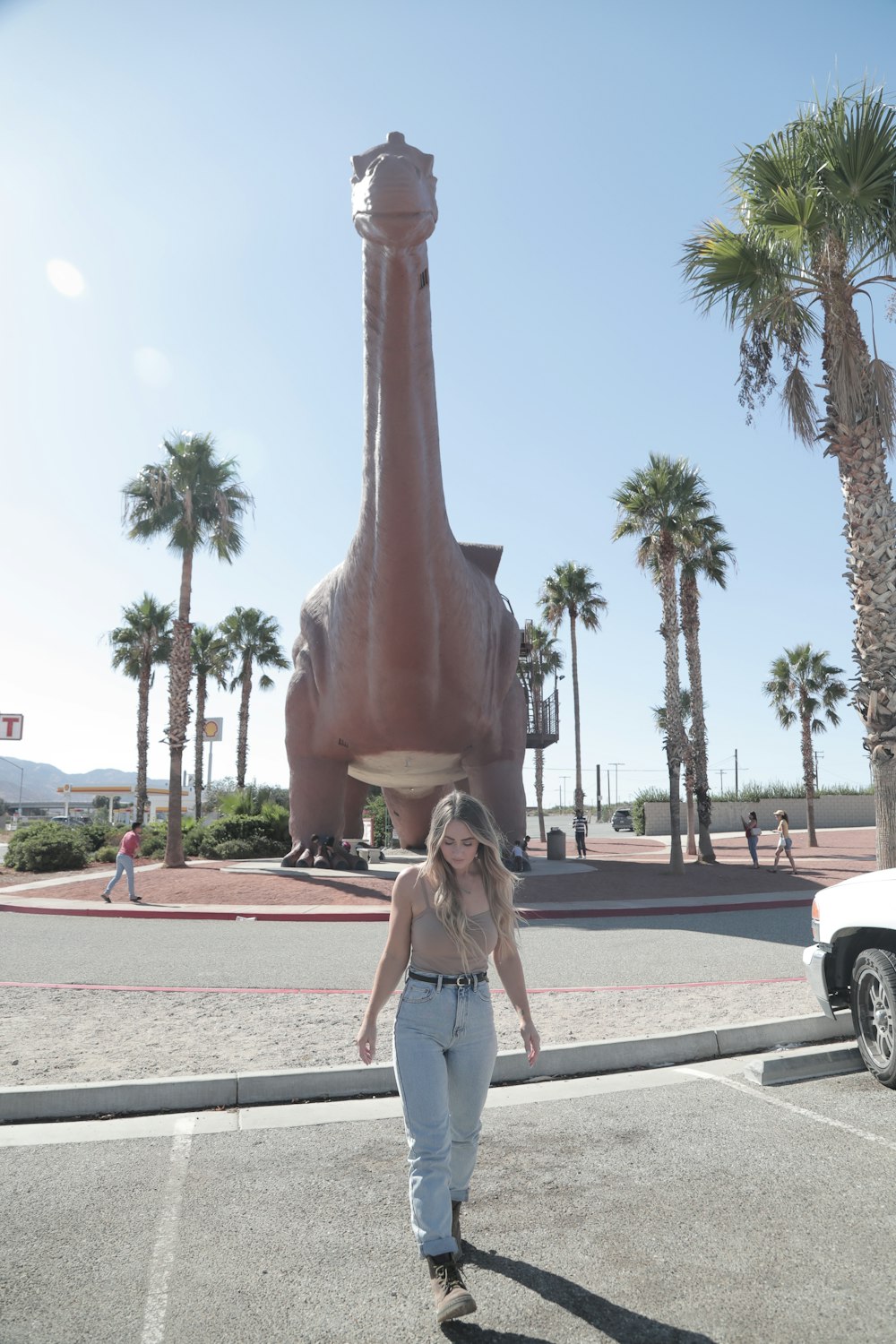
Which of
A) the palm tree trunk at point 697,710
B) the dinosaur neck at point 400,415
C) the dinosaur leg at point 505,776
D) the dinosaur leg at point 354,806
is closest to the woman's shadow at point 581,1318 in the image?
the dinosaur neck at point 400,415

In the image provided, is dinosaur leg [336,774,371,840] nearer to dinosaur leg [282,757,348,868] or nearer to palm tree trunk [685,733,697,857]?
dinosaur leg [282,757,348,868]

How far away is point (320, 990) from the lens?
7375 millimetres

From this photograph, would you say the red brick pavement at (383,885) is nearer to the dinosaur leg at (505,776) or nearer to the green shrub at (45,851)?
the green shrub at (45,851)

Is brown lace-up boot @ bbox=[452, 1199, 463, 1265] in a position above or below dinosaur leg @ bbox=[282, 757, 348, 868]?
below

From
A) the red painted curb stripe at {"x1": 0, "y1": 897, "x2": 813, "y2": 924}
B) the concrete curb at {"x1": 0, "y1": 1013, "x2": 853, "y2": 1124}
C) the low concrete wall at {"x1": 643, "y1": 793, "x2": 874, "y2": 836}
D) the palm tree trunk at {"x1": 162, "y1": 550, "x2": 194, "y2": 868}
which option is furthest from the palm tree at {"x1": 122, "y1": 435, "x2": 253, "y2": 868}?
the low concrete wall at {"x1": 643, "y1": 793, "x2": 874, "y2": 836}

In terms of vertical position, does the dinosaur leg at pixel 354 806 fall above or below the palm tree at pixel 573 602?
below

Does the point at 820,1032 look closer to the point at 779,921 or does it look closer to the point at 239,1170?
the point at 239,1170

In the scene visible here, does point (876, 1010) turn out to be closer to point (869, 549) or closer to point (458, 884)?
point (458, 884)

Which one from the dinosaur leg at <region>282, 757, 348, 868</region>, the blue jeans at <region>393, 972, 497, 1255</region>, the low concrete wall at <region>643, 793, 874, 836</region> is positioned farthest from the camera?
the low concrete wall at <region>643, 793, 874, 836</region>

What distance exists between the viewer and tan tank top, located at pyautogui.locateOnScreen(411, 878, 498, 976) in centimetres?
302

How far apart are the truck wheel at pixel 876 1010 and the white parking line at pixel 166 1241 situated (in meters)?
3.40

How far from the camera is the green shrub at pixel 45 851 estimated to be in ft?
74.8

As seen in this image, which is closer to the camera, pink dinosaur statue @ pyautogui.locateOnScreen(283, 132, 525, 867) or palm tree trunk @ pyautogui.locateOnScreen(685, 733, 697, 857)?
pink dinosaur statue @ pyautogui.locateOnScreen(283, 132, 525, 867)

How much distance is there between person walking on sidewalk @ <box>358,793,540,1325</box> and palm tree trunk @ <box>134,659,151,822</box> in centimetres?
3224
